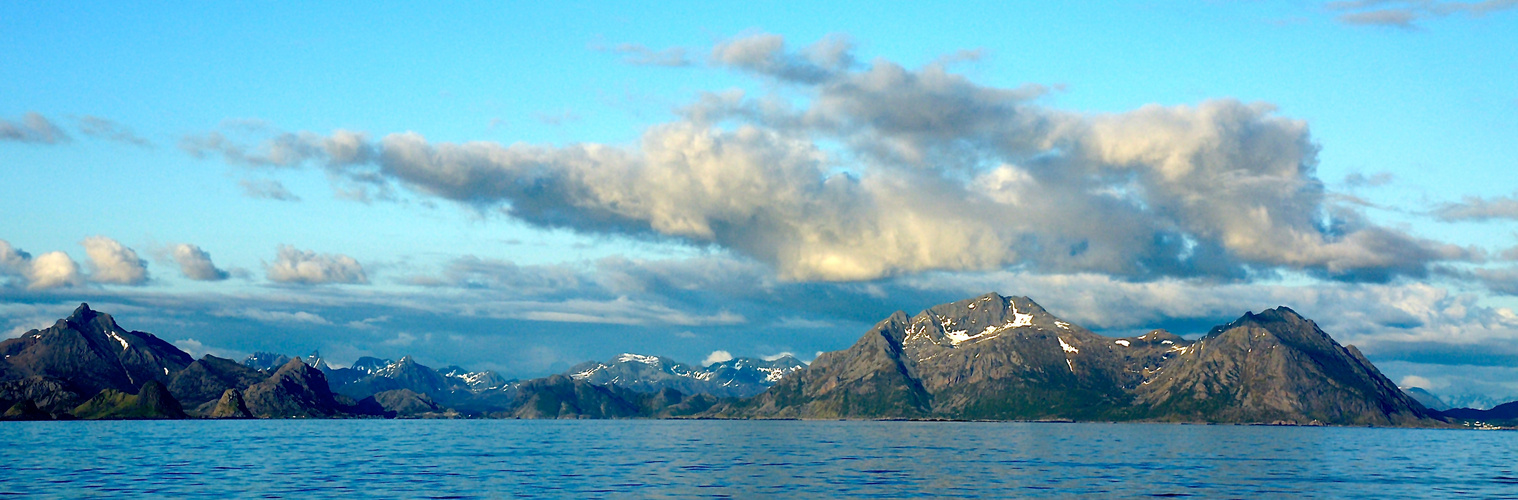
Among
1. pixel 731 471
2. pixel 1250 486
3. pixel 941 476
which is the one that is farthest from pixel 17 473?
pixel 1250 486

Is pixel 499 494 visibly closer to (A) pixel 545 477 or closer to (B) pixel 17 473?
(A) pixel 545 477

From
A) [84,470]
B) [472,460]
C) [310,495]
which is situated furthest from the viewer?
[472,460]

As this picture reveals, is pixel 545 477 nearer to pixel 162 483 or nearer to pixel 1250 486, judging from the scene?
pixel 162 483

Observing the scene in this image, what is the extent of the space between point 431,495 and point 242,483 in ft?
92.7

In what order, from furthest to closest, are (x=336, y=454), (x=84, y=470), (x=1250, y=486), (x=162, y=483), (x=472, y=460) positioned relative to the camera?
1. (x=336, y=454)
2. (x=472, y=460)
3. (x=84, y=470)
4. (x=1250, y=486)
5. (x=162, y=483)

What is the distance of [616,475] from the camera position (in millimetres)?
138625

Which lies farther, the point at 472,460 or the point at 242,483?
the point at 472,460

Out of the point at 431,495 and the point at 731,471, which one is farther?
the point at 731,471

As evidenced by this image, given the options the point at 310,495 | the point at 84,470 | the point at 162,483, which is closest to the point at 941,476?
the point at 310,495

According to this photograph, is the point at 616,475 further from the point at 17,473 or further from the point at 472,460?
the point at 17,473

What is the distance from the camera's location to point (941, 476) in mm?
140500

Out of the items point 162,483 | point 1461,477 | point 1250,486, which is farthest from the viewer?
point 1461,477

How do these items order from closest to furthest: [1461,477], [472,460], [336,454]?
1. [1461,477]
2. [472,460]
3. [336,454]

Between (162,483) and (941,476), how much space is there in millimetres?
87457
